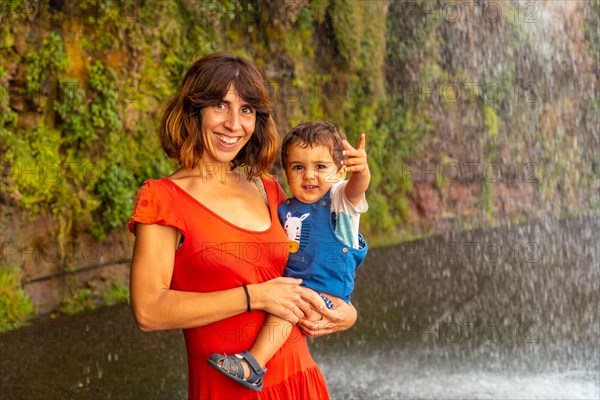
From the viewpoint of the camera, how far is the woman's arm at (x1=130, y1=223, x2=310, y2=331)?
189cm

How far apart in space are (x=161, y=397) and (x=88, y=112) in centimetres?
309

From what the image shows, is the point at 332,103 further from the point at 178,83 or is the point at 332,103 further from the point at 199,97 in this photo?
the point at 199,97

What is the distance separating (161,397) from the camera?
4.46 meters

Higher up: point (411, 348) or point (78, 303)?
point (78, 303)

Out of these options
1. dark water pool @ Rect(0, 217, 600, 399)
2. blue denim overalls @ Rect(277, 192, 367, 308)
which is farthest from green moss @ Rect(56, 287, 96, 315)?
blue denim overalls @ Rect(277, 192, 367, 308)

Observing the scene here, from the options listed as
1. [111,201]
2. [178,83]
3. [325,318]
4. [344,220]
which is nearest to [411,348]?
[111,201]

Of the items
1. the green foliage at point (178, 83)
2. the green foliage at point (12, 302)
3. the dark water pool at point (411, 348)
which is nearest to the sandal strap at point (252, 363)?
the dark water pool at point (411, 348)

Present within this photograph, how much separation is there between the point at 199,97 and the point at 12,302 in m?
4.38

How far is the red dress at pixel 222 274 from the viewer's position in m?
1.95

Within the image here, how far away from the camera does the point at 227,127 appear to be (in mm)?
2084

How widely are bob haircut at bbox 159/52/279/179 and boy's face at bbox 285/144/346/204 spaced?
32cm

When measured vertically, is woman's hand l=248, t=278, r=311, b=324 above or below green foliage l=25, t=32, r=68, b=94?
below

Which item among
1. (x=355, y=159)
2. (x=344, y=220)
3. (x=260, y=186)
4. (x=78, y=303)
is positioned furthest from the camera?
(x=78, y=303)

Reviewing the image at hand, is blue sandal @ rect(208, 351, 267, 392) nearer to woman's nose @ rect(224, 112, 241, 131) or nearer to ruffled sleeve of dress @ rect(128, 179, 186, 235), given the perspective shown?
ruffled sleeve of dress @ rect(128, 179, 186, 235)
